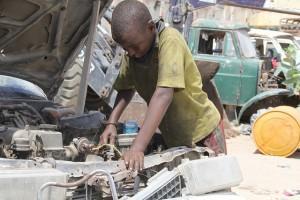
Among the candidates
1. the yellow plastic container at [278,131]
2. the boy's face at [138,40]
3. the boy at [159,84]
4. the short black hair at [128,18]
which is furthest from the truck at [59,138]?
the yellow plastic container at [278,131]

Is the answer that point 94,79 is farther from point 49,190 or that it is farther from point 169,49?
point 49,190

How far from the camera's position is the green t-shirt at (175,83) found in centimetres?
302

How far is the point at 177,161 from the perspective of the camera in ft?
10.7

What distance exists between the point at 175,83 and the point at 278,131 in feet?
19.3

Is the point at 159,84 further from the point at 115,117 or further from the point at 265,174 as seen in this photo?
the point at 265,174

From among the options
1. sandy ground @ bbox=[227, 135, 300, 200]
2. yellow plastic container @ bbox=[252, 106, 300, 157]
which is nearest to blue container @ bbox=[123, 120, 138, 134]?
sandy ground @ bbox=[227, 135, 300, 200]

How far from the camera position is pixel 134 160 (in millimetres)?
2889

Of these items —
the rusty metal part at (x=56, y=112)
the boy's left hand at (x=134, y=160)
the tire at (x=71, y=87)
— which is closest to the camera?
the boy's left hand at (x=134, y=160)

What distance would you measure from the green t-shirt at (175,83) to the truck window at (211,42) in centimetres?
797

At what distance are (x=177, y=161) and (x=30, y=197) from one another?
105 centimetres

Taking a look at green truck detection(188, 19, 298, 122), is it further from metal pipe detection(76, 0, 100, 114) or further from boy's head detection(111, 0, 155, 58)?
boy's head detection(111, 0, 155, 58)

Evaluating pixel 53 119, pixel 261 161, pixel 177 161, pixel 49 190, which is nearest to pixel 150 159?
pixel 177 161

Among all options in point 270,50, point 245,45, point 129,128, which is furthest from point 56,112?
point 270,50

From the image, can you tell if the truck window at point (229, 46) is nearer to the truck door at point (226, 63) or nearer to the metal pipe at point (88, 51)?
the truck door at point (226, 63)
